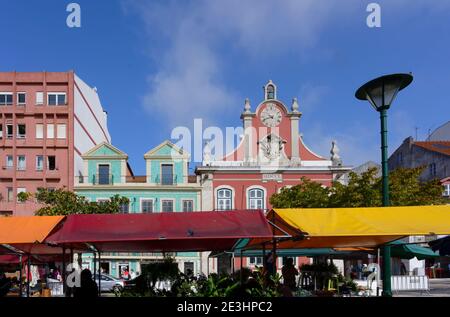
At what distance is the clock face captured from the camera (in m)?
45.2

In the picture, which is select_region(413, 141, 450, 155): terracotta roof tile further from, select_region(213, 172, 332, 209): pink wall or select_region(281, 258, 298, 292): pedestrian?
select_region(281, 258, 298, 292): pedestrian

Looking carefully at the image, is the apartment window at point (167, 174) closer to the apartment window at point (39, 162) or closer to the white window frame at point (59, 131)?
the white window frame at point (59, 131)

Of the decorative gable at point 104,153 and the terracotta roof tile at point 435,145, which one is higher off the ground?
the terracotta roof tile at point 435,145

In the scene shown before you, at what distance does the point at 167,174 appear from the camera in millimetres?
44750

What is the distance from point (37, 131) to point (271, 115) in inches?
697

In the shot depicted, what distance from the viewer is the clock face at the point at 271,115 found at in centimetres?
4525

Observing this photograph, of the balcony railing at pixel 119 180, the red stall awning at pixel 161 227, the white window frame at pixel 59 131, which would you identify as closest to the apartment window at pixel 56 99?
the white window frame at pixel 59 131

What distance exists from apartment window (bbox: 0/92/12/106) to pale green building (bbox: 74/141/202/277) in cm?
787

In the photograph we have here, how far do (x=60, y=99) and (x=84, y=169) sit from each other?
20.6 feet

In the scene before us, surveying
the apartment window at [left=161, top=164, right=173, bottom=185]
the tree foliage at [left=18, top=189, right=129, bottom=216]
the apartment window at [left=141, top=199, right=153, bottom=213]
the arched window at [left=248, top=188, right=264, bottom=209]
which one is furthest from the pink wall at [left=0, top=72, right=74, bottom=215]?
the arched window at [left=248, top=188, right=264, bottom=209]

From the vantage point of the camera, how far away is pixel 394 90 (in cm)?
1069

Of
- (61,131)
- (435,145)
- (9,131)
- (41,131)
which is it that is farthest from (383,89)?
(435,145)

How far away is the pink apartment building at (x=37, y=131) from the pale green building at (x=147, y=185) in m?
2.69

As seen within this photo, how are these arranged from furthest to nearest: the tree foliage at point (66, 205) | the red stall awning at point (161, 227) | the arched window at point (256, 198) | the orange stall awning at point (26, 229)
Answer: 1. the arched window at point (256, 198)
2. the tree foliage at point (66, 205)
3. the orange stall awning at point (26, 229)
4. the red stall awning at point (161, 227)
